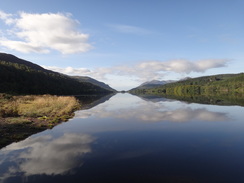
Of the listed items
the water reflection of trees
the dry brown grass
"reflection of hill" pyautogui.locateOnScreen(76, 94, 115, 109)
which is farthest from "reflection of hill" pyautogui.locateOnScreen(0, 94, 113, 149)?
"reflection of hill" pyautogui.locateOnScreen(76, 94, 115, 109)

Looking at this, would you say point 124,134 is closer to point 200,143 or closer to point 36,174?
point 200,143

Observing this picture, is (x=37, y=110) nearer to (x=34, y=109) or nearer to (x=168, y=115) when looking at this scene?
(x=34, y=109)

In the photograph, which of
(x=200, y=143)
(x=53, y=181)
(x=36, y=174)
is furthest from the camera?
(x=200, y=143)

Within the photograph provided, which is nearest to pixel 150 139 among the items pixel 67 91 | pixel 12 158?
pixel 12 158

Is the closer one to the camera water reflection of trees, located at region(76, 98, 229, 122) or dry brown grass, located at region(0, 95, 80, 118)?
dry brown grass, located at region(0, 95, 80, 118)

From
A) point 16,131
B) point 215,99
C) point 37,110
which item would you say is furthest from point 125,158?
point 215,99

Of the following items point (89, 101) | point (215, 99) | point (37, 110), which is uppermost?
point (215, 99)

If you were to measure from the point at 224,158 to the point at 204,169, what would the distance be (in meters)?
3.41

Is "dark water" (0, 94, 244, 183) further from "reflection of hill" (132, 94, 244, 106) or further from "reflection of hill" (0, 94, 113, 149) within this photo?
"reflection of hill" (132, 94, 244, 106)

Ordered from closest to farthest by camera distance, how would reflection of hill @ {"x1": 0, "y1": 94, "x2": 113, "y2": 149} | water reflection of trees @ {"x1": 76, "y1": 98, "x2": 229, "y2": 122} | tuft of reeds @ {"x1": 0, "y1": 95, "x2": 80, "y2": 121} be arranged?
reflection of hill @ {"x1": 0, "y1": 94, "x2": 113, "y2": 149}
tuft of reeds @ {"x1": 0, "y1": 95, "x2": 80, "y2": 121}
water reflection of trees @ {"x1": 76, "y1": 98, "x2": 229, "y2": 122}

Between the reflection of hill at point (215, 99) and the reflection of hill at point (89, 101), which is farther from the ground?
the reflection of hill at point (215, 99)

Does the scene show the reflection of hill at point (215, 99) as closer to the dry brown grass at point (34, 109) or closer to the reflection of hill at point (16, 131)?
the dry brown grass at point (34, 109)

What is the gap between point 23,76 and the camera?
152m

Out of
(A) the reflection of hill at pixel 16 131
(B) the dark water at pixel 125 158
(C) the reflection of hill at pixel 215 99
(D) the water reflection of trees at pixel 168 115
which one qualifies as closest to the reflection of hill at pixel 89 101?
(D) the water reflection of trees at pixel 168 115
